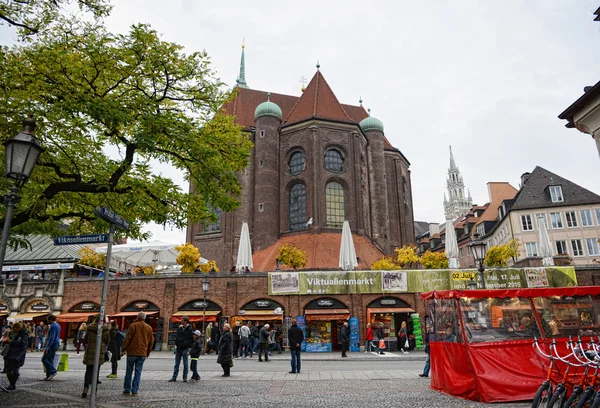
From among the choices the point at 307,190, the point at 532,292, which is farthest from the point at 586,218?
the point at 532,292

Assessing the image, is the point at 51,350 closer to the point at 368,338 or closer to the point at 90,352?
the point at 90,352

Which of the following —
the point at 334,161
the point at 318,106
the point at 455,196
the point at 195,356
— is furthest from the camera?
the point at 455,196

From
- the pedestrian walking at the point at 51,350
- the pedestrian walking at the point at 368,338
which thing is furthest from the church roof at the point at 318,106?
the pedestrian walking at the point at 51,350

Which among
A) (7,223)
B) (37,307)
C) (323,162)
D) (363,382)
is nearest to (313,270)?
(323,162)

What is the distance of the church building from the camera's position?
3728 cm

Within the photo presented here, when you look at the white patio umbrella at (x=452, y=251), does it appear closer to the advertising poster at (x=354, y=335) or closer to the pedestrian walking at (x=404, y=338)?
the pedestrian walking at (x=404, y=338)

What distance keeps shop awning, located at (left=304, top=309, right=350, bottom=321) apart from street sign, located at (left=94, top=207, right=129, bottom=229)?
20.9m

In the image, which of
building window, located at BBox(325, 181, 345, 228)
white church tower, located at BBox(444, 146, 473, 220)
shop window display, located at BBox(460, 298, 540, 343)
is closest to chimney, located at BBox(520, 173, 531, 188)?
building window, located at BBox(325, 181, 345, 228)

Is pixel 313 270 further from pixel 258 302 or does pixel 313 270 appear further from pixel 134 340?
pixel 134 340

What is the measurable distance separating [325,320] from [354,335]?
2.01m

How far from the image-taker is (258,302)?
27562mm

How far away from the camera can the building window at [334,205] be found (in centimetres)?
3784

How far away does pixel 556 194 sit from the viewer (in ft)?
137

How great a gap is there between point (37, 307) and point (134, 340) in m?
25.7
